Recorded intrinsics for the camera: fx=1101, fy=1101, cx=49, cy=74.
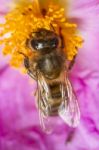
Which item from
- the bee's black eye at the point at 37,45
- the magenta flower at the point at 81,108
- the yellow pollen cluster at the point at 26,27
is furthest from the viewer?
the magenta flower at the point at 81,108

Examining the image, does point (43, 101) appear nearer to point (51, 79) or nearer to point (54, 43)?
point (51, 79)

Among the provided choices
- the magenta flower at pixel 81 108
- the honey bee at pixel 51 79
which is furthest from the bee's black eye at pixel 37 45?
the magenta flower at pixel 81 108

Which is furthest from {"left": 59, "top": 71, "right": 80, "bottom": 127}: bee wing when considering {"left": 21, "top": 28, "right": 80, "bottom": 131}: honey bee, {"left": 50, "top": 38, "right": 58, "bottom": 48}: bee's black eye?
{"left": 50, "top": 38, "right": 58, "bottom": 48}: bee's black eye

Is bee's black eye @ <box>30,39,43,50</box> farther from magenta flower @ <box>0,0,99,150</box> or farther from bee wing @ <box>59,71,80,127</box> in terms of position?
magenta flower @ <box>0,0,99,150</box>

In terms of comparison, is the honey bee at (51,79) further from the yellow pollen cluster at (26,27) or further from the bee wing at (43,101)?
the yellow pollen cluster at (26,27)

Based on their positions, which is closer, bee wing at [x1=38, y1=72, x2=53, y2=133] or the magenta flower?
bee wing at [x1=38, y1=72, x2=53, y2=133]

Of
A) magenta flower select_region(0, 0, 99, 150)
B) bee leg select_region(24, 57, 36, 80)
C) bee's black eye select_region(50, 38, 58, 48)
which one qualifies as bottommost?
magenta flower select_region(0, 0, 99, 150)
